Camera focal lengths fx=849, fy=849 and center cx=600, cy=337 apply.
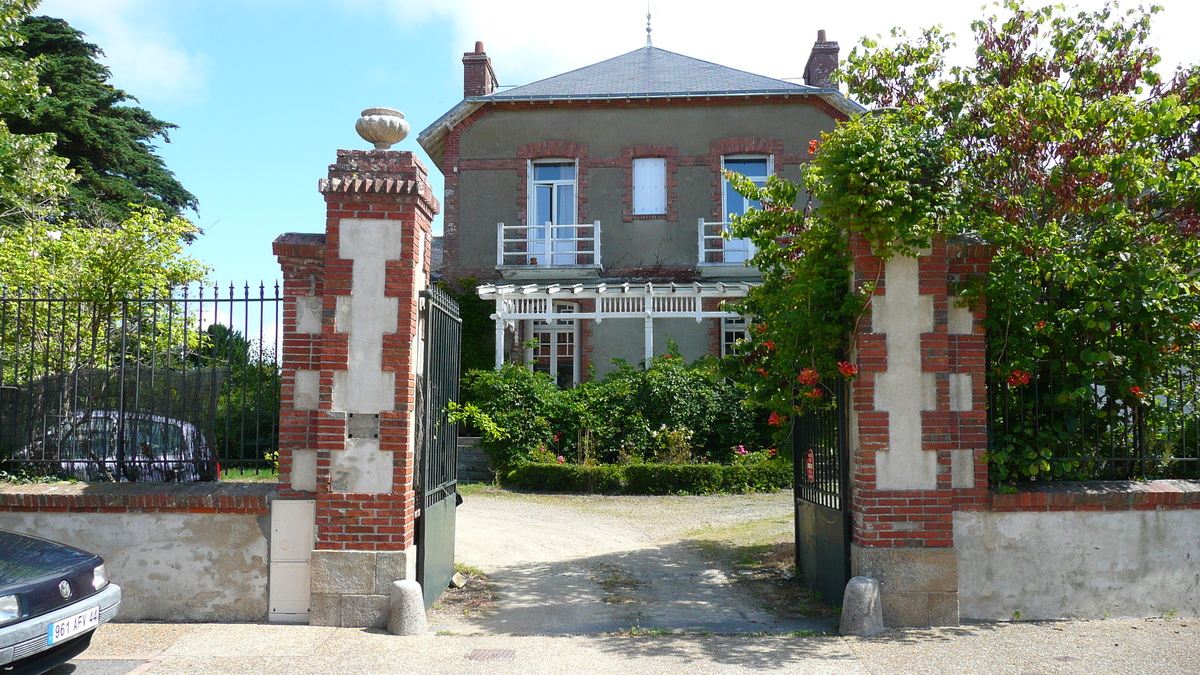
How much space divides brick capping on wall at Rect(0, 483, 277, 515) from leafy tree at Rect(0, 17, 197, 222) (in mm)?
18181

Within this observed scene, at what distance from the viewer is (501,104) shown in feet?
64.6

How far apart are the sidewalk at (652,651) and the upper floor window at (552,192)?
1516cm

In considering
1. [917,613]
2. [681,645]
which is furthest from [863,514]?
[681,645]

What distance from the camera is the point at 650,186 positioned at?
65.2 feet

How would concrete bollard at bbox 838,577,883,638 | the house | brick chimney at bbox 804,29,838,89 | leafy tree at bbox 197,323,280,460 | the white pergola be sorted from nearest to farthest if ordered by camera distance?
1. concrete bollard at bbox 838,577,883,638
2. leafy tree at bbox 197,323,280,460
3. the white pergola
4. the house
5. brick chimney at bbox 804,29,838,89

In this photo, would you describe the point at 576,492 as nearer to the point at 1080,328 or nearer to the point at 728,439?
the point at 728,439

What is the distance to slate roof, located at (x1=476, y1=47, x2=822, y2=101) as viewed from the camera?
1944 centimetres

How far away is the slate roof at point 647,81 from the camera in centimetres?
1944

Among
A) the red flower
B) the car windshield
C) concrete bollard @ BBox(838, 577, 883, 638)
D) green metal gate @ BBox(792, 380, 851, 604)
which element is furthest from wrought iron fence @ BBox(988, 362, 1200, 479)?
the car windshield

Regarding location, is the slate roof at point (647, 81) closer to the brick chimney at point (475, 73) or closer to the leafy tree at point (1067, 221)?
the brick chimney at point (475, 73)

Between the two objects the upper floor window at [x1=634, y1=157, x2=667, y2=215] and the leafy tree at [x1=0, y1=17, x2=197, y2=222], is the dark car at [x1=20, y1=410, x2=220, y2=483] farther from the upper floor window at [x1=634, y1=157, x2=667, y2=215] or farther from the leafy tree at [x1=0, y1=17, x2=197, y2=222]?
the leafy tree at [x1=0, y1=17, x2=197, y2=222]

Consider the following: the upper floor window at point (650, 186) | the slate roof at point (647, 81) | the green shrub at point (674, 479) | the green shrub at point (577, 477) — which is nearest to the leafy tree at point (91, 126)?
the slate roof at point (647, 81)

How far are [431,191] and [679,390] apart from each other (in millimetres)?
9113

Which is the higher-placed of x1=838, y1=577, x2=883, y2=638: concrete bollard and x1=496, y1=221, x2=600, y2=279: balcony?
x1=496, y1=221, x2=600, y2=279: balcony
